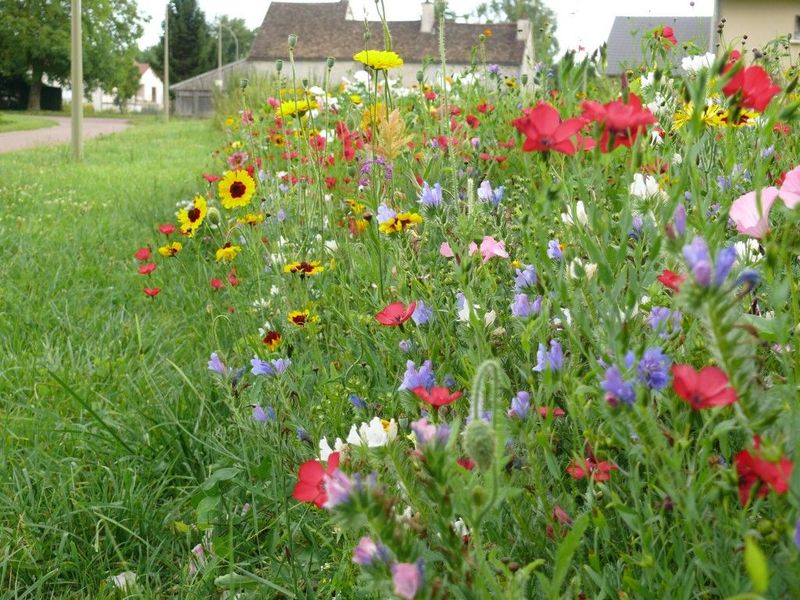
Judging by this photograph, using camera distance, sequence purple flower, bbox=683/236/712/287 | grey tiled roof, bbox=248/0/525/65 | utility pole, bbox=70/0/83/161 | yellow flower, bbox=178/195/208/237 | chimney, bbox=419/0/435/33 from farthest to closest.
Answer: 1. chimney, bbox=419/0/435/33
2. grey tiled roof, bbox=248/0/525/65
3. utility pole, bbox=70/0/83/161
4. yellow flower, bbox=178/195/208/237
5. purple flower, bbox=683/236/712/287

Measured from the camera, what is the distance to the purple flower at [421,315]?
5.69 feet

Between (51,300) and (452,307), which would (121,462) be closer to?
(452,307)

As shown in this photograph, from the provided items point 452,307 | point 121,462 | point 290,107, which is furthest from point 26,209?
point 452,307

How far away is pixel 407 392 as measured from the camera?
151 cm

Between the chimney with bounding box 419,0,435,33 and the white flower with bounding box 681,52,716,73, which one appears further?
the chimney with bounding box 419,0,435,33

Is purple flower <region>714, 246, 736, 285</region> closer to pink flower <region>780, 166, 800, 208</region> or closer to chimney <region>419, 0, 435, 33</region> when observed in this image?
pink flower <region>780, 166, 800, 208</region>

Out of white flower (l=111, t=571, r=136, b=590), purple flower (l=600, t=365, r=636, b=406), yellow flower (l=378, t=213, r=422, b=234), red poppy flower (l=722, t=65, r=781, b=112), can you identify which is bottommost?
white flower (l=111, t=571, r=136, b=590)

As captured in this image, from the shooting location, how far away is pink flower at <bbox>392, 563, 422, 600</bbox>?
2.41 feet

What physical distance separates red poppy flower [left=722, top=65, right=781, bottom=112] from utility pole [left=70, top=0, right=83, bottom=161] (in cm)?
897

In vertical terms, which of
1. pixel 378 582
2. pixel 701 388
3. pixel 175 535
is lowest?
pixel 175 535

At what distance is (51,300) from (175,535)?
5.55 feet

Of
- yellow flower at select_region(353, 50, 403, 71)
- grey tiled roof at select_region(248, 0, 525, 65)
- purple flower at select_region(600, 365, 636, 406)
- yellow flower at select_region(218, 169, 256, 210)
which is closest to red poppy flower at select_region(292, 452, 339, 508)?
purple flower at select_region(600, 365, 636, 406)

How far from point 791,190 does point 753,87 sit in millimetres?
175

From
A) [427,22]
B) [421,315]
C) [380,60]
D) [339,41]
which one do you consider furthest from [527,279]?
[427,22]
